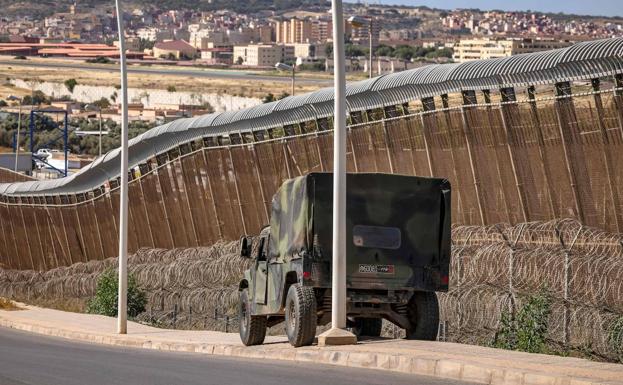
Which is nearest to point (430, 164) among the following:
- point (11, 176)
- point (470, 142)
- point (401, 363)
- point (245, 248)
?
point (470, 142)

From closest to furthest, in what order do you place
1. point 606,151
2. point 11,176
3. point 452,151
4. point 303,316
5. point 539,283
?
point 303,316
point 539,283
point 606,151
point 452,151
point 11,176

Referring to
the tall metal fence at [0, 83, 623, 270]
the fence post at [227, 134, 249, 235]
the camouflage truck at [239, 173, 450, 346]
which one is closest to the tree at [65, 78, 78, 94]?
the tall metal fence at [0, 83, 623, 270]

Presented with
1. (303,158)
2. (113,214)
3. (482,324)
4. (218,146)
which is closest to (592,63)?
(482,324)

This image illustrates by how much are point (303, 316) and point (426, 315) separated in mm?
1848

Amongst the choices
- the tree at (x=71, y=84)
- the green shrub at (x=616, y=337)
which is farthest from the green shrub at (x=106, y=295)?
the tree at (x=71, y=84)

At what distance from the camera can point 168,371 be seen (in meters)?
17.6

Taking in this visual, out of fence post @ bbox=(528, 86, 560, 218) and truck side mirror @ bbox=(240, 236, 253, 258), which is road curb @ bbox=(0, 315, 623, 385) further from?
fence post @ bbox=(528, 86, 560, 218)

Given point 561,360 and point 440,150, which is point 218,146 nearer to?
point 440,150

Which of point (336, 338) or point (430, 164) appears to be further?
point (430, 164)

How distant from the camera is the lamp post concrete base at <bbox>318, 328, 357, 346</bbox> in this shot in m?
19.5

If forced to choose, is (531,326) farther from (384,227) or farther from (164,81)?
(164,81)

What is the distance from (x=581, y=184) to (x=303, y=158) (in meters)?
12.5

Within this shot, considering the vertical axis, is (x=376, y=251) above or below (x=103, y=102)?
above

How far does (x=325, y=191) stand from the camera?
2080 centimetres
